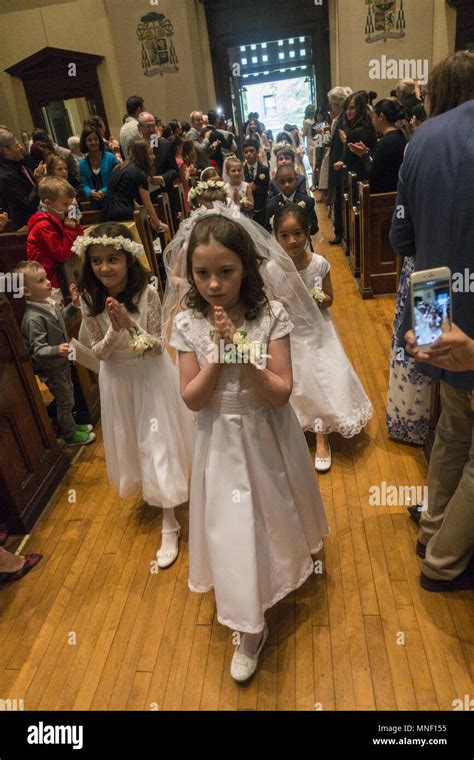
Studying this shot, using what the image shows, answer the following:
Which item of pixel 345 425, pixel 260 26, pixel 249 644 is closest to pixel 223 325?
pixel 249 644

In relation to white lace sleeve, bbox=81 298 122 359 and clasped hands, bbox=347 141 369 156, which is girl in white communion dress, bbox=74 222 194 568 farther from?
clasped hands, bbox=347 141 369 156

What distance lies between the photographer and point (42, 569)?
2805 millimetres

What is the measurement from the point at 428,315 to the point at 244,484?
0.88 m

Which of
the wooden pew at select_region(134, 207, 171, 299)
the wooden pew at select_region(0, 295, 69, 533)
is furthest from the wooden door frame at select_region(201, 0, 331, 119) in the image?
the wooden pew at select_region(0, 295, 69, 533)

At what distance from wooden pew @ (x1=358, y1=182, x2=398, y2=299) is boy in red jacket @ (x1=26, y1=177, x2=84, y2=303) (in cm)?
266


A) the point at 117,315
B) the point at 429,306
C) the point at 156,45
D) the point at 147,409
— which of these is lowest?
the point at 147,409

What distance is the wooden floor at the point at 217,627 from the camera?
2.06 metres

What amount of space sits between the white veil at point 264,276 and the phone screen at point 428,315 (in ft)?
2.00

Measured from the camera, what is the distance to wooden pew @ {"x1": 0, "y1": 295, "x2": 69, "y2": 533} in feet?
9.73

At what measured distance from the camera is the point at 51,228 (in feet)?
12.5

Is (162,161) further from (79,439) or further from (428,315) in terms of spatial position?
(428,315)
